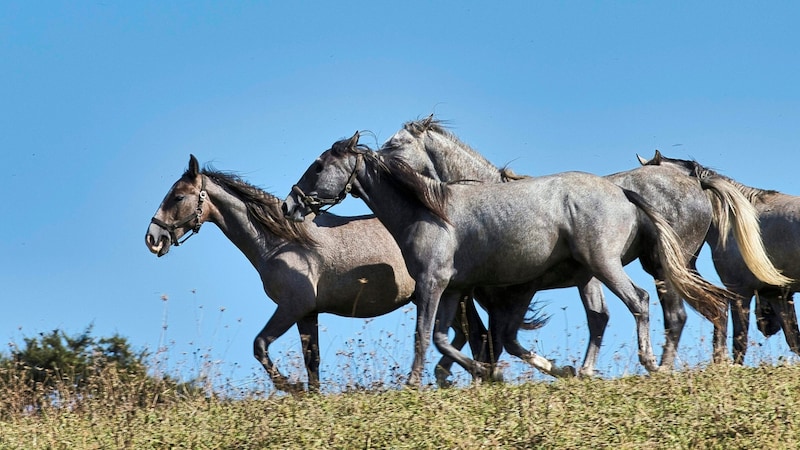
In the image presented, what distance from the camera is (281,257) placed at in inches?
464

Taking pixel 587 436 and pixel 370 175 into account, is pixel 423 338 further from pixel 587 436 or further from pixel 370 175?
pixel 587 436

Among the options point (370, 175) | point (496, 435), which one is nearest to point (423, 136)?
point (370, 175)

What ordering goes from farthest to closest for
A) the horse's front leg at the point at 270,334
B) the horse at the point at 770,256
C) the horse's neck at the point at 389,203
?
the horse at the point at 770,256 → the horse's front leg at the point at 270,334 → the horse's neck at the point at 389,203

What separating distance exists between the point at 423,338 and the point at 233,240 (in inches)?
96.0

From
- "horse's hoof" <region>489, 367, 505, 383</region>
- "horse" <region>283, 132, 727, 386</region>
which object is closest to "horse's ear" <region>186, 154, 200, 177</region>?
"horse" <region>283, 132, 727, 386</region>

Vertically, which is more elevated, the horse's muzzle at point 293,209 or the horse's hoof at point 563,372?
the horse's muzzle at point 293,209

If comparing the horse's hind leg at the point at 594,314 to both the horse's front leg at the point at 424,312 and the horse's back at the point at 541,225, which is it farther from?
the horse's front leg at the point at 424,312

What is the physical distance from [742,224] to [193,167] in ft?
16.2

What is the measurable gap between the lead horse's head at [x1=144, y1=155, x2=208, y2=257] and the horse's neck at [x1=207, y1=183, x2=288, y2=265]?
0.15 metres

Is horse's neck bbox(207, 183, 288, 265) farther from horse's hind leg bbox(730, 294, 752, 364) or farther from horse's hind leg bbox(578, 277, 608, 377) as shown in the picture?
horse's hind leg bbox(730, 294, 752, 364)

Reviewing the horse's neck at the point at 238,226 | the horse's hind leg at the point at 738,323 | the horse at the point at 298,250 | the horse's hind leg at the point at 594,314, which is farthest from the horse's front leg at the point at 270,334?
the horse's hind leg at the point at 738,323

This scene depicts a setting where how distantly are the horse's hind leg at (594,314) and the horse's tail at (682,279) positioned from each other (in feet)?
2.46

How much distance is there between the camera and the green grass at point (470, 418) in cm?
757

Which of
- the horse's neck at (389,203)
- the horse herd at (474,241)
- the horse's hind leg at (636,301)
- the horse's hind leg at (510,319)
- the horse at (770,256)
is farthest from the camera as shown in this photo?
the horse at (770,256)
